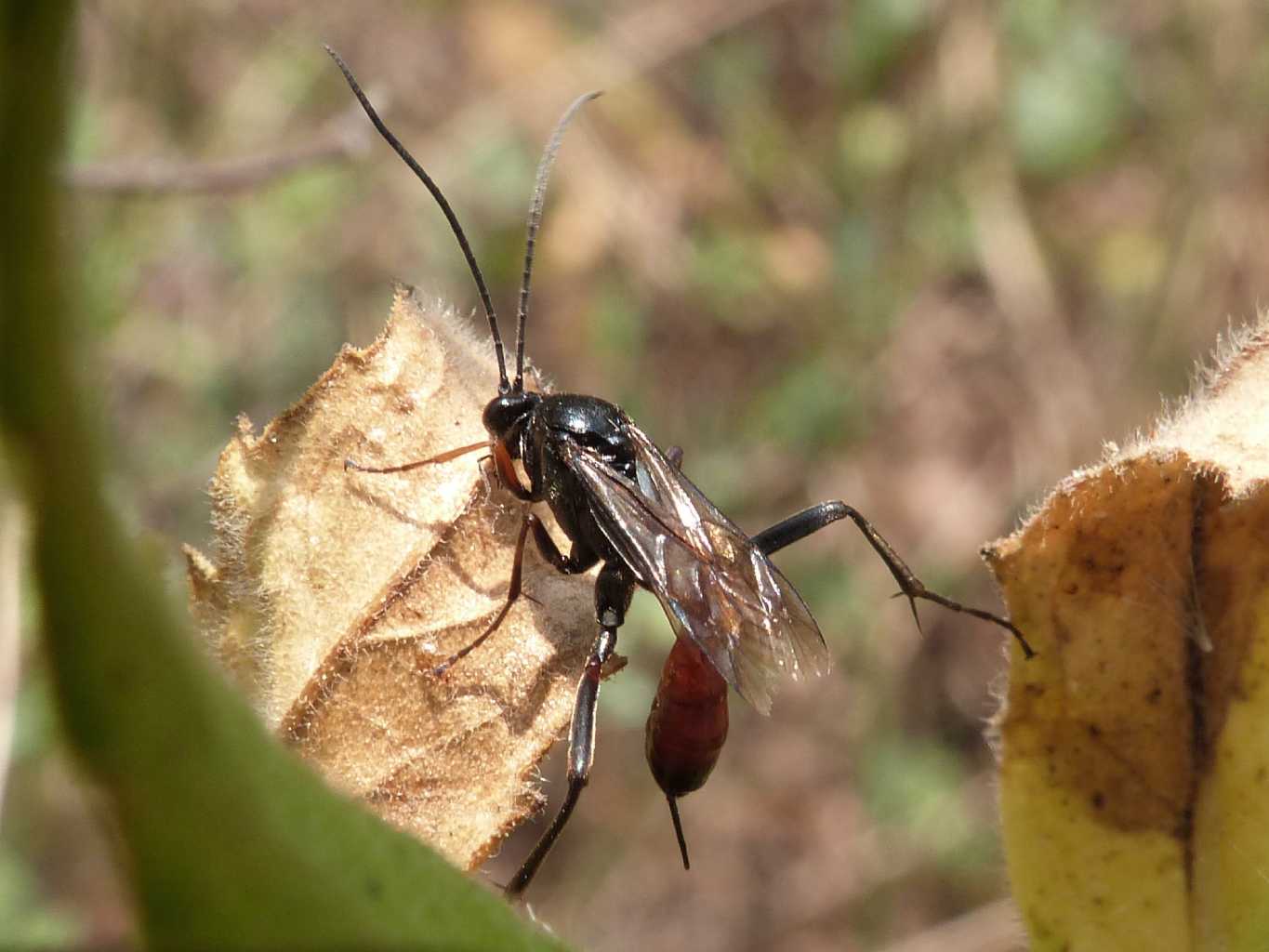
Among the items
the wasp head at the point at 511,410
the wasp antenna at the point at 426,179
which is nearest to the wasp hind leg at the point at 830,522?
the wasp head at the point at 511,410

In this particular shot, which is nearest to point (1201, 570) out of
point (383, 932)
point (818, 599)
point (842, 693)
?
point (383, 932)

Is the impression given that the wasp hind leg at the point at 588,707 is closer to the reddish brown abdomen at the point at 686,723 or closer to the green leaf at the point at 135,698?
the reddish brown abdomen at the point at 686,723

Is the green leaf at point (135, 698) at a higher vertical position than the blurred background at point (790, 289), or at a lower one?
lower

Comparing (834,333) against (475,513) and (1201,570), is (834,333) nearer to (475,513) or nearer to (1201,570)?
(475,513)

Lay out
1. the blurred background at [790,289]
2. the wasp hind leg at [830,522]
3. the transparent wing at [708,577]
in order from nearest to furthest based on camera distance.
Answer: the transparent wing at [708,577] < the wasp hind leg at [830,522] < the blurred background at [790,289]

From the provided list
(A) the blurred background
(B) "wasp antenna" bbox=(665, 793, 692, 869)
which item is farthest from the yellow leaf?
(A) the blurred background

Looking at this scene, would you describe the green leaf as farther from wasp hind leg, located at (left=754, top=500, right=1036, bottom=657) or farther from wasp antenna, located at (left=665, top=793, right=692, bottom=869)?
wasp hind leg, located at (left=754, top=500, right=1036, bottom=657)
